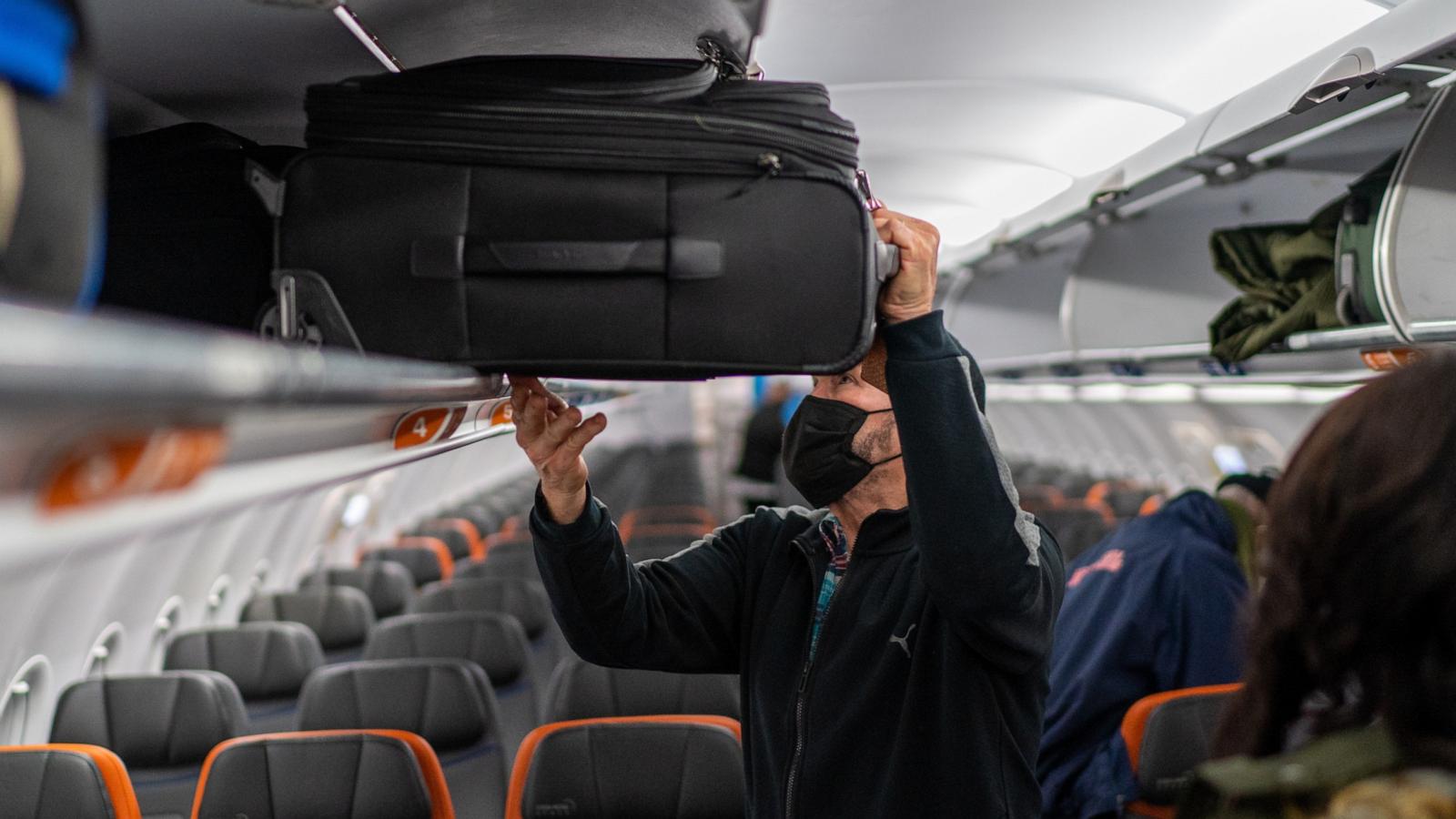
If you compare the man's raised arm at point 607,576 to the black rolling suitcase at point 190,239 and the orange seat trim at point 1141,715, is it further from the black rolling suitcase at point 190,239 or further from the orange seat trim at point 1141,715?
the orange seat trim at point 1141,715

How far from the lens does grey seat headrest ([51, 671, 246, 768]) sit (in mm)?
4203

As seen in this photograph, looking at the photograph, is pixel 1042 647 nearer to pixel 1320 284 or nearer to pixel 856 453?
pixel 856 453

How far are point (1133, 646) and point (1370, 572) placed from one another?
3.01 metres

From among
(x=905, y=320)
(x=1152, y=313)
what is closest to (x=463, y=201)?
Result: (x=905, y=320)

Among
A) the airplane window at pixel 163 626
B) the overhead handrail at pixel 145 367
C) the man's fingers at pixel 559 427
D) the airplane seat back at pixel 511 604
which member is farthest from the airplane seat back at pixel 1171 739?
the airplane window at pixel 163 626

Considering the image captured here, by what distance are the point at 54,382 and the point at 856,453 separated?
6.11ft

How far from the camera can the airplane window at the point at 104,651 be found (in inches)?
231

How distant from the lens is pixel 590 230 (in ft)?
4.73

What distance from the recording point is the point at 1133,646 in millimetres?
4004

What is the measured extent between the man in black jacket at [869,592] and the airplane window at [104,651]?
4763mm

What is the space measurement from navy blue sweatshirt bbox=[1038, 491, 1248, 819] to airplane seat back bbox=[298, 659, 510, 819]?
2135 millimetres

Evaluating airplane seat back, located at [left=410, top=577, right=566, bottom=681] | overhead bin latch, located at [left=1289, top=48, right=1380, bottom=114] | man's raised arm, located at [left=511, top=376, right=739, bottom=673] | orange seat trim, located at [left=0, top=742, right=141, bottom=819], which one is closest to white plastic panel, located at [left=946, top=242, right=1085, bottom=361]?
airplane seat back, located at [left=410, top=577, right=566, bottom=681]

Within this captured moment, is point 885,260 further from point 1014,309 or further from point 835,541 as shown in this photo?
point 1014,309

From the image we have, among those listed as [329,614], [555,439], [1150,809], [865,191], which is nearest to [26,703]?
[329,614]
